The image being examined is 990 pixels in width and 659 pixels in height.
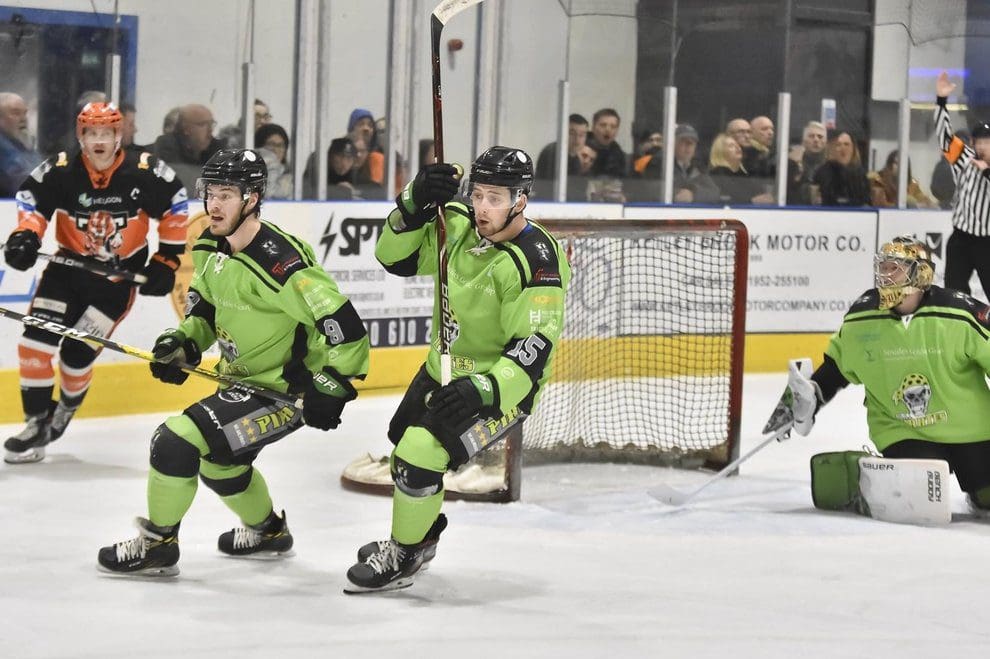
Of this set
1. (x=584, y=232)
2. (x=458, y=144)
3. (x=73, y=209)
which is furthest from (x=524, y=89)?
(x=73, y=209)

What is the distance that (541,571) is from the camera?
4.20 m

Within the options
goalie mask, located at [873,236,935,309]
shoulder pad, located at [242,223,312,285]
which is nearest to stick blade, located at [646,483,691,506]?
goalie mask, located at [873,236,935,309]

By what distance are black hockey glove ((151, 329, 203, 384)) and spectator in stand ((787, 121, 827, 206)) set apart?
18.5ft

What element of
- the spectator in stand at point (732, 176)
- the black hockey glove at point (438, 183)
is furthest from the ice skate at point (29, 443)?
→ the spectator in stand at point (732, 176)

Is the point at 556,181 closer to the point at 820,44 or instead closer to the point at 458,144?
the point at 458,144

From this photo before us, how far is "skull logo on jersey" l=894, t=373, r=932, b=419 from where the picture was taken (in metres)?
4.97

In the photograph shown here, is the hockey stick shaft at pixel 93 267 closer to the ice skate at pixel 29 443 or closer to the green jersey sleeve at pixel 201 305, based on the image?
the ice skate at pixel 29 443

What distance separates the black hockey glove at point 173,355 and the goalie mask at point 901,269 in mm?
2138

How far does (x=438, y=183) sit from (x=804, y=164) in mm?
5754

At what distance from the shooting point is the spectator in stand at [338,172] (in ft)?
24.7

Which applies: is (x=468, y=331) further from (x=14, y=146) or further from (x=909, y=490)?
(x=14, y=146)

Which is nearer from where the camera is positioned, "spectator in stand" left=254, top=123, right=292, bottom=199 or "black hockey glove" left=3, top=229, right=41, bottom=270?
"black hockey glove" left=3, top=229, right=41, bottom=270

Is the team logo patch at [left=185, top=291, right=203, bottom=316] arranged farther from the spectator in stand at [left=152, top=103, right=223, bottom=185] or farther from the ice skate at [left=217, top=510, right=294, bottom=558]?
the spectator in stand at [left=152, top=103, right=223, bottom=185]

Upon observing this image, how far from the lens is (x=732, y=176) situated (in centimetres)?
899
